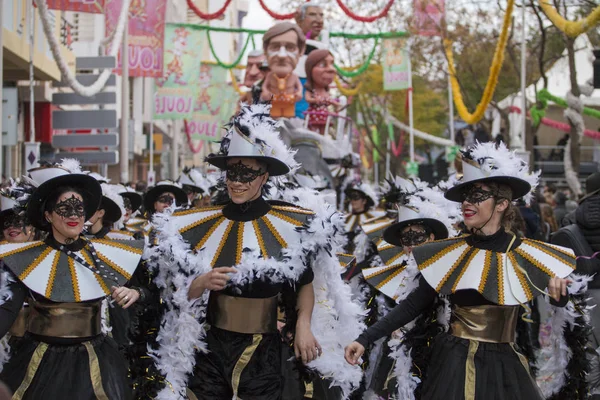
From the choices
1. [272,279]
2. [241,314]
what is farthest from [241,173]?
[241,314]

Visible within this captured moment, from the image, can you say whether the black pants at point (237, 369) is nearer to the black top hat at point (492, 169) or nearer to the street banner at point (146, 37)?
the black top hat at point (492, 169)

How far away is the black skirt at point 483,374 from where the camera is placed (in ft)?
17.6

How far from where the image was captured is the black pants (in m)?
5.34

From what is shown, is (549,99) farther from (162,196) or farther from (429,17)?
(162,196)

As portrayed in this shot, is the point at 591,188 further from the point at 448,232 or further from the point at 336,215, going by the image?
the point at 336,215

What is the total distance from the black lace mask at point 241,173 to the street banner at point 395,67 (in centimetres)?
2451

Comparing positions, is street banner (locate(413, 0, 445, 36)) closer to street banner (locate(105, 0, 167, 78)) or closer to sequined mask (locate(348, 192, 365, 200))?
street banner (locate(105, 0, 167, 78))

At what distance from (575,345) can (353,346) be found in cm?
152

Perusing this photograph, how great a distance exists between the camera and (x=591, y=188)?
8227 millimetres

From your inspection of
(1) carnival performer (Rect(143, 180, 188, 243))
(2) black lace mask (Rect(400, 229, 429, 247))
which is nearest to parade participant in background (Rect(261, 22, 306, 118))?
(1) carnival performer (Rect(143, 180, 188, 243))

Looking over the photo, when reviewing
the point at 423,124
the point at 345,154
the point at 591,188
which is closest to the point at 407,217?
the point at 591,188

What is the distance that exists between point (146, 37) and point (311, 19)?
220 inches

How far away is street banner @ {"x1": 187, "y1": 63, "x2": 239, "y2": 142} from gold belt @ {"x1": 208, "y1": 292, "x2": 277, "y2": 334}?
73.1ft

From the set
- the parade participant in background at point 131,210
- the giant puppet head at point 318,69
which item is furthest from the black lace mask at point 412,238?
the giant puppet head at point 318,69
